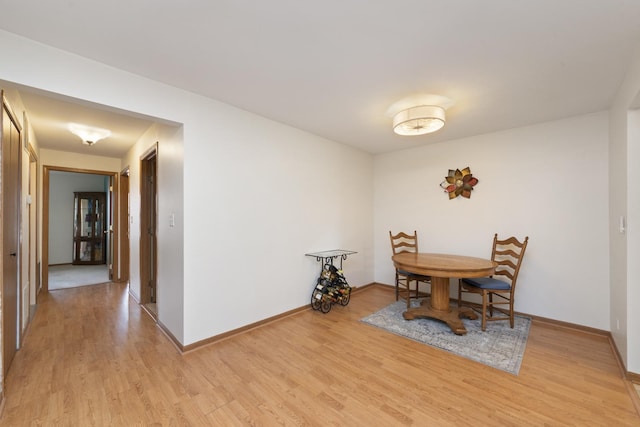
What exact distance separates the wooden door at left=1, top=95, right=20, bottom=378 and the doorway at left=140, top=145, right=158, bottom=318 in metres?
1.23

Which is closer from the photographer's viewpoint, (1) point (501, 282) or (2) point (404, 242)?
(1) point (501, 282)

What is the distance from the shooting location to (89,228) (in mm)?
6848

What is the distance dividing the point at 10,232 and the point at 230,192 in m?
1.71

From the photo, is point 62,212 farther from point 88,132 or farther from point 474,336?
point 474,336

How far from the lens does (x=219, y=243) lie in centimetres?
265

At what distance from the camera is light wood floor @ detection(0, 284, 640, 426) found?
1.65m

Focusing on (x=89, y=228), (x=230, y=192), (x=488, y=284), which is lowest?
(x=488, y=284)

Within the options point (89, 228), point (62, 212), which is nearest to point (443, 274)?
point (89, 228)

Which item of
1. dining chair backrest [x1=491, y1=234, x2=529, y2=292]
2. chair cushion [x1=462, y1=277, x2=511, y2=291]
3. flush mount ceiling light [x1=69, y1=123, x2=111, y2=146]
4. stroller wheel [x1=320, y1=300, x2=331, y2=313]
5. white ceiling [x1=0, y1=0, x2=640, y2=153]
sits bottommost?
stroller wheel [x1=320, y1=300, x2=331, y2=313]

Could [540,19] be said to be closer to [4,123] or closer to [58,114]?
[4,123]

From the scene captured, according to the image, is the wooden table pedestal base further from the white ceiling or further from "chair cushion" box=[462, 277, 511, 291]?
the white ceiling

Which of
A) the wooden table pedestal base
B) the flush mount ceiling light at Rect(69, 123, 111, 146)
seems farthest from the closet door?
the wooden table pedestal base

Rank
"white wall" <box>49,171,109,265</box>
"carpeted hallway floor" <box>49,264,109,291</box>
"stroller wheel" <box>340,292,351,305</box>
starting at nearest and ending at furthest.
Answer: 1. "stroller wheel" <box>340,292,351,305</box>
2. "carpeted hallway floor" <box>49,264,109,291</box>
3. "white wall" <box>49,171,109,265</box>

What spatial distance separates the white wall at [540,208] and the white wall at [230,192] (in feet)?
5.72
